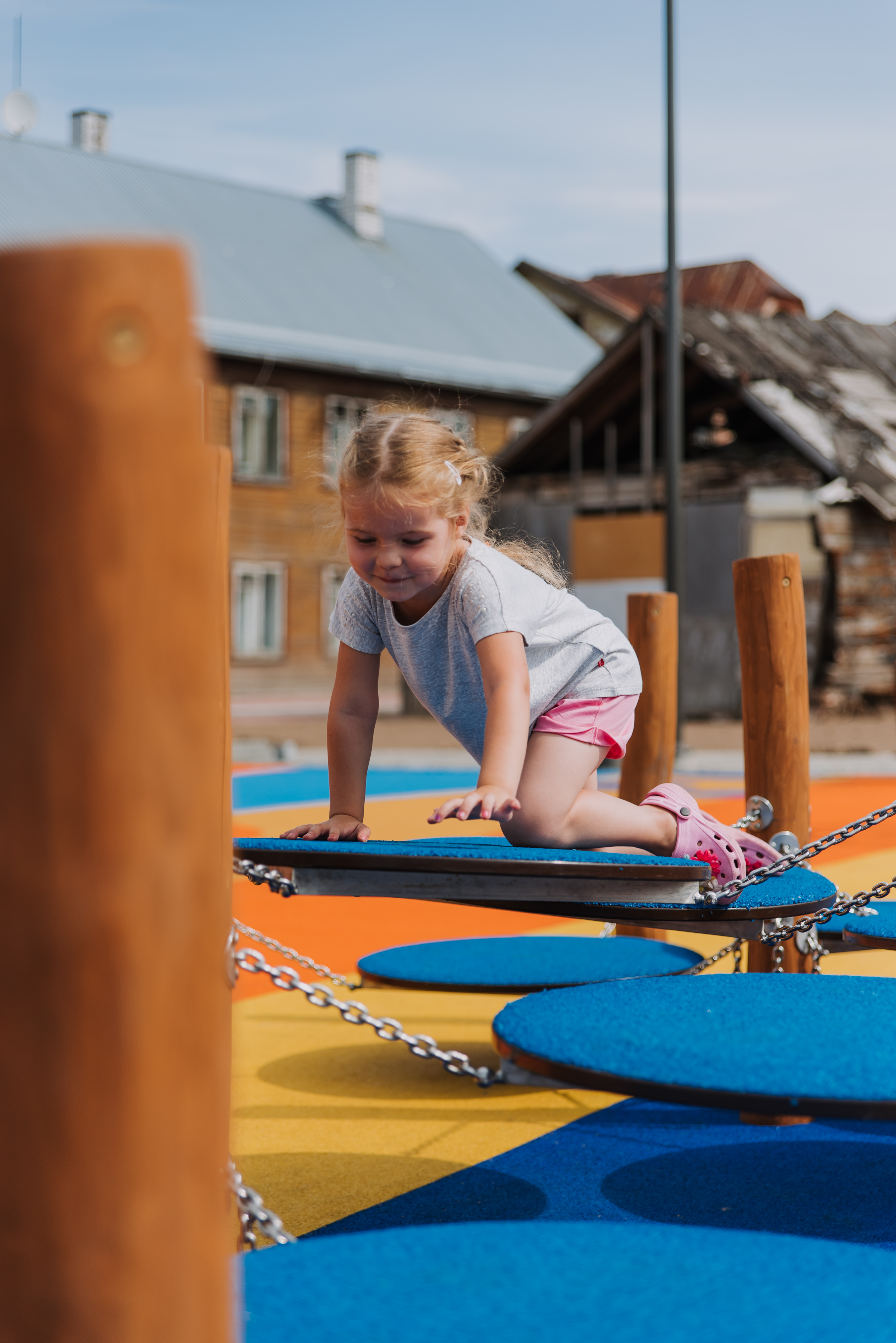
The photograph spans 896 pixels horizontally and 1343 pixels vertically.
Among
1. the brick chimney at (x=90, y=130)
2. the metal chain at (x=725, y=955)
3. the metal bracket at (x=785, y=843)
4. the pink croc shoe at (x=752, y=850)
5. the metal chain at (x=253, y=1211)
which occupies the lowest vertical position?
the metal chain at (x=725, y=955)

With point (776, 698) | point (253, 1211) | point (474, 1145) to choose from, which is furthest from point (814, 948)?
point (253, 1211)

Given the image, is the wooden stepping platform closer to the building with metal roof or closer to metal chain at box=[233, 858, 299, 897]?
metal chain at box=[233, 858, 299, 897]

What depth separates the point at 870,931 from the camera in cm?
386

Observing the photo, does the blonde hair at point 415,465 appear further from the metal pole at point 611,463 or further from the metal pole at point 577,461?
the metal pole at point 577,461

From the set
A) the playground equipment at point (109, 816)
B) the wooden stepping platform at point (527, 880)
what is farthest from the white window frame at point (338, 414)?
the playground equipment at point (109, 816)

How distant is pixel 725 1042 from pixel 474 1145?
1942 mm

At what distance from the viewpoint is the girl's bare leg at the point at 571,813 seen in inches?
133

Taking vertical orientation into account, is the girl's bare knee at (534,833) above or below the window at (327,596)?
below

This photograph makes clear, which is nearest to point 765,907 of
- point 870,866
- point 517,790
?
point 517,790

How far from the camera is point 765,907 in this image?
3113 mm

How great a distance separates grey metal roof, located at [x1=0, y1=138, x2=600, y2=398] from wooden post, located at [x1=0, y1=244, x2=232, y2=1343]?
24.4m

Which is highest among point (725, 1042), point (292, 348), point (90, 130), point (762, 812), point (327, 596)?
point (90, 130)

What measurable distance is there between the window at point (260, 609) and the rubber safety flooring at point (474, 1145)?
2255cm

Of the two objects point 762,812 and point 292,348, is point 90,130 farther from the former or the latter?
point 762,812
